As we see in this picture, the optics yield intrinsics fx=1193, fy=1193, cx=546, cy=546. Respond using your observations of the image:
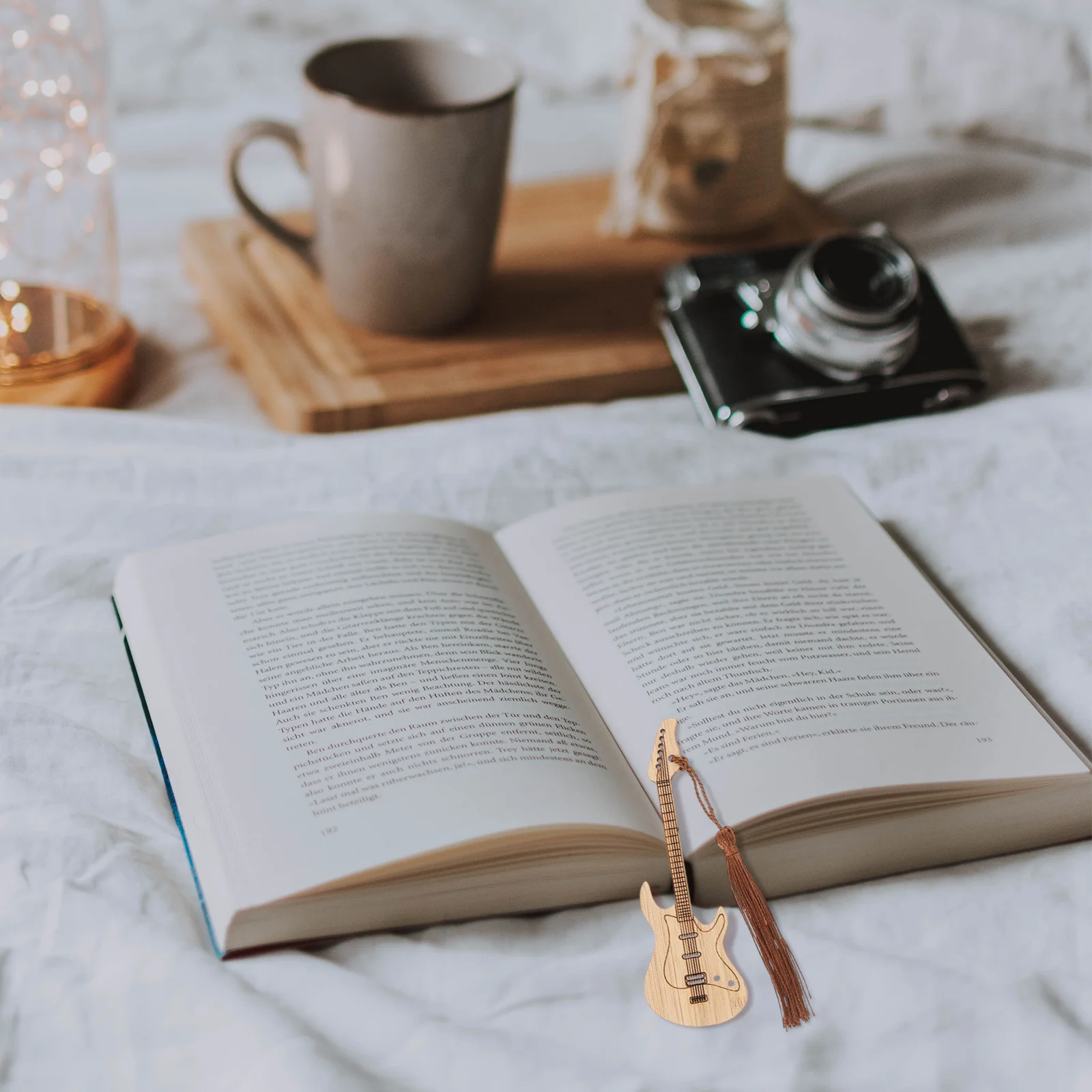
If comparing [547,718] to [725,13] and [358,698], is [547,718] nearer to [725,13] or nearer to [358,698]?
[358,698]

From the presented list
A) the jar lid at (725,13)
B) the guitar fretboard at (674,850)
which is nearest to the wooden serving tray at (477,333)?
the jar lid at (725,13)

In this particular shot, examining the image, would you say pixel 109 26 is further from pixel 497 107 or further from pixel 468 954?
pixel 468 954

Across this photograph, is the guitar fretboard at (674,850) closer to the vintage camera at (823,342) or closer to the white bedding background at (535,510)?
the white bedding background at (535,510)

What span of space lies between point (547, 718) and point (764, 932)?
12 cm

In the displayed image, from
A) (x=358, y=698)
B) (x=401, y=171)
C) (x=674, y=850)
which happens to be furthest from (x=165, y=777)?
(x=401, y=171)

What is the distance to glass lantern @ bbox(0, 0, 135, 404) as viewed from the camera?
73 centimetres

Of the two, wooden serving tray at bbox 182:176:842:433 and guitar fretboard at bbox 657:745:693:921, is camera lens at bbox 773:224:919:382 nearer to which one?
wooden serving tray at bbox 182:176:842:433

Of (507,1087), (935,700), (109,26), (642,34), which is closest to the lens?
(507,1087)

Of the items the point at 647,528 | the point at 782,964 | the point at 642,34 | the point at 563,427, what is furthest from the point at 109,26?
the point at 782,964

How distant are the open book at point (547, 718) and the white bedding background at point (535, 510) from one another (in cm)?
2

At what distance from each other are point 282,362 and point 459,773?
410mm

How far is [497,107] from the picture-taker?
716 millimetres

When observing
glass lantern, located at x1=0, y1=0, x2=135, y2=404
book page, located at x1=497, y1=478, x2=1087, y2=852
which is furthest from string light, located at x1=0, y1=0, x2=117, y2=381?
book page, located at x1=497, y1=478, x2=1087, y2=852

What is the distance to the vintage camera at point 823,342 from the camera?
0.72 meters
